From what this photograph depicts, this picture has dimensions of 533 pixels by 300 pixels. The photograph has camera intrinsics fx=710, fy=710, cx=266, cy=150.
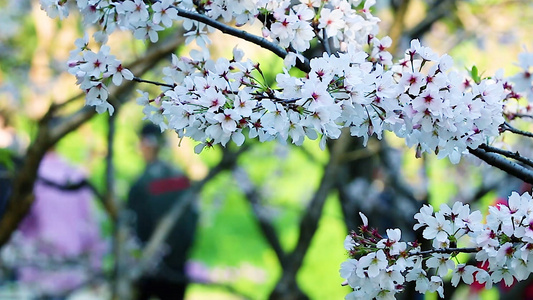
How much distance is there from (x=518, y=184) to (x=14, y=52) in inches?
190

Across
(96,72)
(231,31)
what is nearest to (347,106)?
(231,31)

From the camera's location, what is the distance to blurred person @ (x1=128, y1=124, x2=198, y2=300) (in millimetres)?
6637

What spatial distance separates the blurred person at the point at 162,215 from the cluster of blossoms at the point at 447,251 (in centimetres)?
517

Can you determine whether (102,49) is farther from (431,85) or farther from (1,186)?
(1,186)

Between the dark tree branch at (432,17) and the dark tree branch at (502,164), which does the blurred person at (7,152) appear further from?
the dark tree branch at (432,17)

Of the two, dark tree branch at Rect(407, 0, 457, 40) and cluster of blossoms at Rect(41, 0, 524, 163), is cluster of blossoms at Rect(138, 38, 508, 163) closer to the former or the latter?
cluster of blossoms at Rect(41, 0, 524, 163)

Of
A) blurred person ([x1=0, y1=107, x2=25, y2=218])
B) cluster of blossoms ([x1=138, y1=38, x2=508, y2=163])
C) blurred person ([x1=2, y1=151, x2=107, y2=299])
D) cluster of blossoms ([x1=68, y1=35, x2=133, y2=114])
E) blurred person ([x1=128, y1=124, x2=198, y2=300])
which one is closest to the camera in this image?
cluster of blossoms ([x1=138, y1=38, x2=508, y2=163])

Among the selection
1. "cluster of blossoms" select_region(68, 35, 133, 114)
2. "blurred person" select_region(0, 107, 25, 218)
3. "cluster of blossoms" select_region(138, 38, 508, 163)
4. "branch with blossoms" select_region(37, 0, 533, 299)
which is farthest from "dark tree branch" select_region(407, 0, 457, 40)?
"cluster of blossoms" select_region(68, 35, 133, 114)

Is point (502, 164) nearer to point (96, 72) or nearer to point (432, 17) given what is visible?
point (96, 72)

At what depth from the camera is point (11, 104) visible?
8.05m

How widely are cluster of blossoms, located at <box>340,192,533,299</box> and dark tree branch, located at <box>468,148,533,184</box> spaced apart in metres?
0.18

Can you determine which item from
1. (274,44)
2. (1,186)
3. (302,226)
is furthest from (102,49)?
(1,186)

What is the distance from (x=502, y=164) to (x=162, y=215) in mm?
5198

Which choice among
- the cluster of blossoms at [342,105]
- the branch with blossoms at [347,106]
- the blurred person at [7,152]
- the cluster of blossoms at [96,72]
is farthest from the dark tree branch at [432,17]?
the cluster of blossoms at [96,72]
